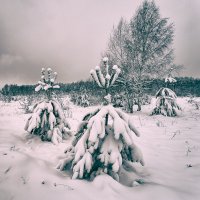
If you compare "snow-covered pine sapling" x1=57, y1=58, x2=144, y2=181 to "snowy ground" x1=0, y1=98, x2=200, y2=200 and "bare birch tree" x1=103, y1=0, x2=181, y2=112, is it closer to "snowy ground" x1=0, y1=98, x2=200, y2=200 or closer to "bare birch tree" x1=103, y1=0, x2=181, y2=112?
"snowy ground" x1=0, y1=98, x2=200, y2=200

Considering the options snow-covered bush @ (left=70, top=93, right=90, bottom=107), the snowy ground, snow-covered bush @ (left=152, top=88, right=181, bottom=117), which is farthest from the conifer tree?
snow-covered bush @ (left=70, top=93, right=90, bottom=107)

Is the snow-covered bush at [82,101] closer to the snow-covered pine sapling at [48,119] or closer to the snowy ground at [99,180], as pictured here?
the snow-covered pine sapling at [48,119]

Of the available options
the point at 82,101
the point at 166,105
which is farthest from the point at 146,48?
the point at 82,101

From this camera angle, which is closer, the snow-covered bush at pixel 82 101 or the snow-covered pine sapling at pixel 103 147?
the snow-covered pine sapling at pixel 103 147

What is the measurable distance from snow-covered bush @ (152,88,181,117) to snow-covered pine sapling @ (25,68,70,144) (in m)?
8.24

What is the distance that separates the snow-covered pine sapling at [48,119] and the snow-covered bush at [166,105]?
8.24m

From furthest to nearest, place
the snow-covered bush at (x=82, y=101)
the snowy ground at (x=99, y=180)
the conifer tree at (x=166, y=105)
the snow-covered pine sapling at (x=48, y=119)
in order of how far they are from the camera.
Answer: the snow-covered bush at (x=82, y=101)
the conifer tree at (x=166, y=105)
the snow-covered pine sapling at (x=48, y=119)
the snowy ground at (x=99, y=180)

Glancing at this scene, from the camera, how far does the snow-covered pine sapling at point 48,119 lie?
6.26m

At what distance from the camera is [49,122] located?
6.38 metres

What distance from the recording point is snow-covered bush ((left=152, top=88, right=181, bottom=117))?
518 inches

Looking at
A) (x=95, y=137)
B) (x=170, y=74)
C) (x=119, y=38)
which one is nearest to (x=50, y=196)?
(x=95, y=137)

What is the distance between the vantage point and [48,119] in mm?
6586

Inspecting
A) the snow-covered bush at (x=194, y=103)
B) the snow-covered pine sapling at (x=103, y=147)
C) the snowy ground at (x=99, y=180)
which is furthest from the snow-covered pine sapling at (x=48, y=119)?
the snow-covered bush at (x=194, y=103)

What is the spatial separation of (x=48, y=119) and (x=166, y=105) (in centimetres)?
904
